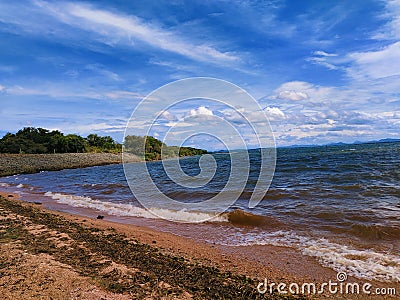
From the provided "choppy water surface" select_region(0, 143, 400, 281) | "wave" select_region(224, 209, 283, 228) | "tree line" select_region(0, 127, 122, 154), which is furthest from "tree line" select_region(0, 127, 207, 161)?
"wave" select_region(224, 209, 283, 228)

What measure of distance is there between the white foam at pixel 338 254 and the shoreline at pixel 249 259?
0.83 ft

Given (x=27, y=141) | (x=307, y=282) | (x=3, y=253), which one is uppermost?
(x=27, y=141)

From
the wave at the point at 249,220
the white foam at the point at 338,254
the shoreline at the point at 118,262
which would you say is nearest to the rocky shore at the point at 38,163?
the shoreline at the point at 118,262

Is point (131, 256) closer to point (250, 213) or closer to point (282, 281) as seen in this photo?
point (282, 281)

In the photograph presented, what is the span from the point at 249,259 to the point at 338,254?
2.02 metres

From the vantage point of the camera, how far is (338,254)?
6051mm

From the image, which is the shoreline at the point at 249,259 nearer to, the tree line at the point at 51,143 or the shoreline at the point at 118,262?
the shoreline at the point at 118,262

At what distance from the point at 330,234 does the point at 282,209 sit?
10.3 ft

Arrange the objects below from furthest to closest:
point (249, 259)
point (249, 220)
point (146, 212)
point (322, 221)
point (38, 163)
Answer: point (38, 163), point (146, 212), point (249, 220), point (322, 221), point (249, 259)

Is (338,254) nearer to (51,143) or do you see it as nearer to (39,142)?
(51,143)

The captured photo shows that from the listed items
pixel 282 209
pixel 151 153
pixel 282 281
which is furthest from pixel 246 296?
pixel 151 153

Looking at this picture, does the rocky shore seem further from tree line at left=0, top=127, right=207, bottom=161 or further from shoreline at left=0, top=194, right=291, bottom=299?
shoreline at left=0, top=194, right=291, bottom=299

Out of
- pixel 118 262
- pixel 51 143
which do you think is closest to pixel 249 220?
pixel 118 262

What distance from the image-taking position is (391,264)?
5461 millimetres
